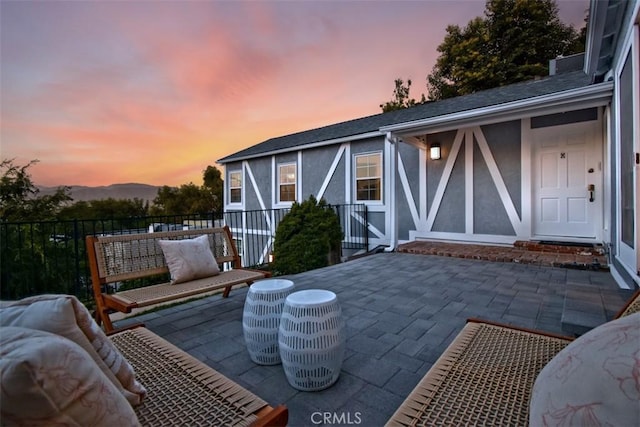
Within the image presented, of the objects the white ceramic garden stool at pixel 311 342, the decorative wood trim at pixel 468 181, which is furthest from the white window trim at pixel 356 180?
the white ceramic garden stool at pixel 311 342

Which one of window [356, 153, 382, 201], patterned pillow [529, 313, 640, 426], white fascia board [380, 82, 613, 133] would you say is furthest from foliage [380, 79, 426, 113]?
patterned pillow [529, 313, 640, 426]

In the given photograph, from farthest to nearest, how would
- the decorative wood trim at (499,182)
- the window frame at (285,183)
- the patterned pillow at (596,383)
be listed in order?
the window frame at (285,183) < the decorative wood trim at (499,182) < the patterned pillow at (596,383)

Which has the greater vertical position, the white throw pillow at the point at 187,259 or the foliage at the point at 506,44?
the foliage at the point at 506,44

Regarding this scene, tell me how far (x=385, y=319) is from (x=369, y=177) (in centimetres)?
515

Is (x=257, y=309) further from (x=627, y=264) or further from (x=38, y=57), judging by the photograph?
(x=38, y=57)

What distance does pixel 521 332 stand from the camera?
1610 mm

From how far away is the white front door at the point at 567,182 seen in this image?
491 centimetres

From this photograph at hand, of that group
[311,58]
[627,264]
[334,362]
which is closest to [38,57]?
[311,58]

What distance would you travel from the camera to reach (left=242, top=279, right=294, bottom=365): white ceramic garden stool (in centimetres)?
186

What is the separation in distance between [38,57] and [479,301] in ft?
22.0

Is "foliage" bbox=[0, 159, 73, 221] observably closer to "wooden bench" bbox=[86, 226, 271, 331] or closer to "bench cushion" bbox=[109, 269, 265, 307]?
"wooden bench" bbox=[86, 226, 271, 331]

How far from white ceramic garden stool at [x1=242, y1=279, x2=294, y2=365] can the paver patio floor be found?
0.08m

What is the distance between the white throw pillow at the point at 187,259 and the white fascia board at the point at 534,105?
430cm

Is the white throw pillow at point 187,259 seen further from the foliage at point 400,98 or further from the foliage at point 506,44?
the foliage at point 400,98
